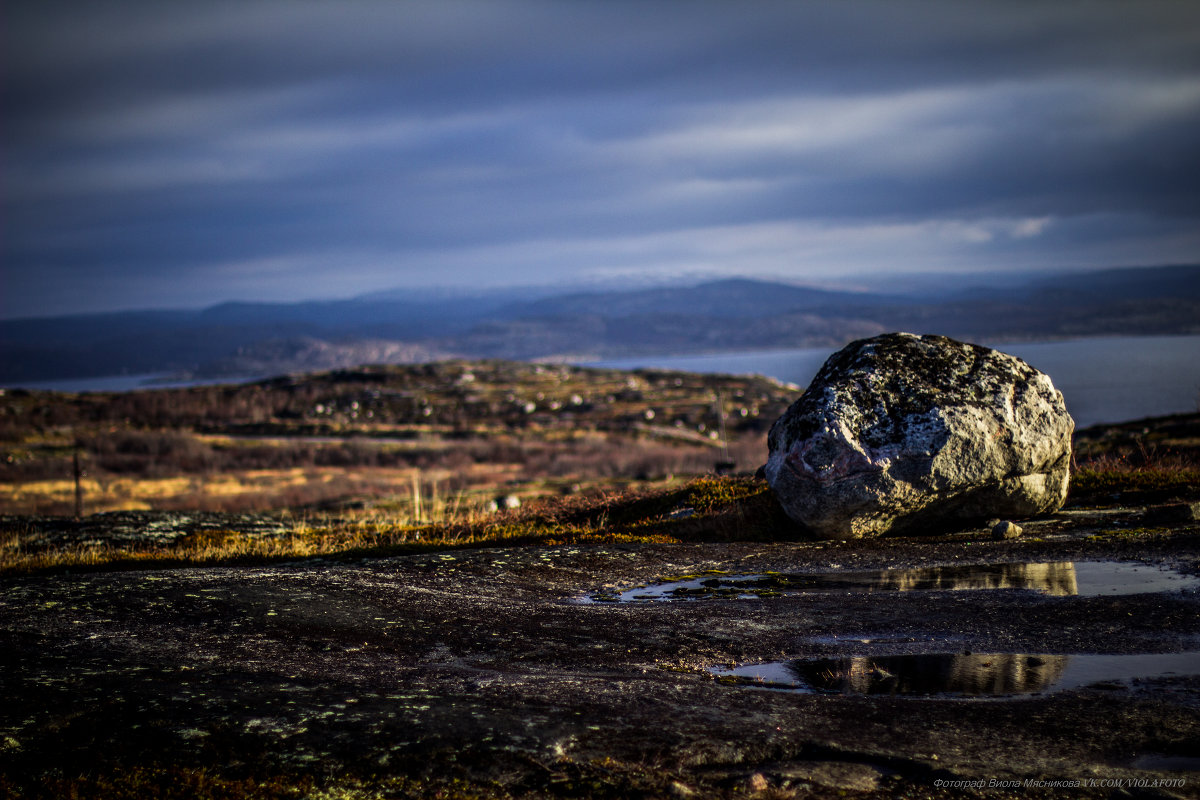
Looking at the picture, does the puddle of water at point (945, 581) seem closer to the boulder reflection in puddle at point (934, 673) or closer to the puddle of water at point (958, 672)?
the puddle of water at point (958, 672)

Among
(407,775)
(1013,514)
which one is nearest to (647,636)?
(407,775)

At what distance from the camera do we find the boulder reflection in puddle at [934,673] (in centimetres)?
658

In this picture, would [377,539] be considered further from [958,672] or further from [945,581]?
[958,672]

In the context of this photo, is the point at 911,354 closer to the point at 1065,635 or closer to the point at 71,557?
the point at 1065,635

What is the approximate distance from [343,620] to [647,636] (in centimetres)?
286

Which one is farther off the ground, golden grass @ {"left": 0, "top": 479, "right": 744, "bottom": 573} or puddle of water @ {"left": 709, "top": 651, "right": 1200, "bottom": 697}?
golden grass @ {"left": 0, "top": 479, "right": 744, "bottom": 573}

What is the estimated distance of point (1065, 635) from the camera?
25.5ft

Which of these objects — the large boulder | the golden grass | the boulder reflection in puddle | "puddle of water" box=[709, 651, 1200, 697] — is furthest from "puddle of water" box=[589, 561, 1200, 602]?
the golden grass

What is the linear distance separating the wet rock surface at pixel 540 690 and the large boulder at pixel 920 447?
9.03 feet

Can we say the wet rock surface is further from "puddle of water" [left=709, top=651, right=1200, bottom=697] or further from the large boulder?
the large boulder

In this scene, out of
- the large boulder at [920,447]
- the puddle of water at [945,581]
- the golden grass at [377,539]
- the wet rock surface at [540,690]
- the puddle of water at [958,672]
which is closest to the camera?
the wet rock surface at [540,690]

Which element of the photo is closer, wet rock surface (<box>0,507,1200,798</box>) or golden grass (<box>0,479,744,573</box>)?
wet rock surface (<box>0,507,1200,798</box>)

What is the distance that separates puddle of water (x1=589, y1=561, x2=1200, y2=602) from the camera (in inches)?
375

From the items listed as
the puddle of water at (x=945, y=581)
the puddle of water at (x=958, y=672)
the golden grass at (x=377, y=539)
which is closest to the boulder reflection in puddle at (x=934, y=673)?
the puddle of water at (x=958, y=672)
